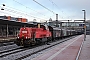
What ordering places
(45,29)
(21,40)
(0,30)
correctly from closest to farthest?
(21,40) → (45,29) → (0,30)

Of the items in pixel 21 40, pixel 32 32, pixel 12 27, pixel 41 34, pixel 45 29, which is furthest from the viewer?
pixel 12 27

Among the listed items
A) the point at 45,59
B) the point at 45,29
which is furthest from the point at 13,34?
the point at 45,59

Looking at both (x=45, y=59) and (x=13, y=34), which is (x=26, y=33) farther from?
(x=13, y=34)

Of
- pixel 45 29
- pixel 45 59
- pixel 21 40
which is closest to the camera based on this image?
pixel 45 59

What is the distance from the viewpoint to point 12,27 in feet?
162

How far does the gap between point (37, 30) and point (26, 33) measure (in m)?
2.43

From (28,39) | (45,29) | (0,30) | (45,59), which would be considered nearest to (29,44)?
(28,39)

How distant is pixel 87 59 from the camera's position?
13125 mm

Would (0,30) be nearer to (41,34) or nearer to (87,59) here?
(41,34)

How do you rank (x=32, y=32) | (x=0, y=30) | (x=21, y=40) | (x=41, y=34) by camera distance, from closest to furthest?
(x=21, y=40) < (x=32, y=32) < (x=41, y=34) < (x=0, y=30)

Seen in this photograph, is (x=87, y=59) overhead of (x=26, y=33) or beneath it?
beneath

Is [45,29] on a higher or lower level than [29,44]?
higher

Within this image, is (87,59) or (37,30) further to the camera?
(37,30)

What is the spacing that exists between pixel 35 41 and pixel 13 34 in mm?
28195
